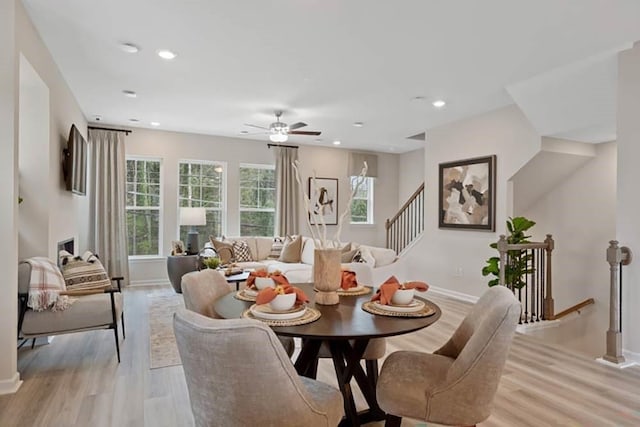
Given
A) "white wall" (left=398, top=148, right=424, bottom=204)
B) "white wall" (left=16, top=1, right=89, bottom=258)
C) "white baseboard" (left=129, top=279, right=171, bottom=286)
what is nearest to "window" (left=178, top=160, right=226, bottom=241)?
"white baseboard" (left=129, top=279, right=171, bottom=286)

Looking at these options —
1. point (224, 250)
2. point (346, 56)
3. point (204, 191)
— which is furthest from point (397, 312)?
point (204, 191)

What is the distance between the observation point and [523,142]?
15.4 feet

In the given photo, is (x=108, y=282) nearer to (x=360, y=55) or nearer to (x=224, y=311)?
(x=224, y=311)

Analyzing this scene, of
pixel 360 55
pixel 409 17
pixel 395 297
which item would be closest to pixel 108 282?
pixel 395 297

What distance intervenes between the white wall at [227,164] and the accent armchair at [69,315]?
3606 mm

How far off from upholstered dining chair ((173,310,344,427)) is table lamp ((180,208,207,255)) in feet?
16.9

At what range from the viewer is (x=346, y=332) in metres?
1.53

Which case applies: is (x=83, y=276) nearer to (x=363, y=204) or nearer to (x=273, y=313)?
(x=273, y=313)

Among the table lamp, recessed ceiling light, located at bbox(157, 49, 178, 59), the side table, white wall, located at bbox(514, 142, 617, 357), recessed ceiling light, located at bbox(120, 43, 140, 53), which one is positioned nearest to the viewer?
recessed ceiling light, located at bbox(120, 43, 140, 53)

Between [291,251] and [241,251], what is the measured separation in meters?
0.82

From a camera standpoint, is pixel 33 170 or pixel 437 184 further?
pixel 437 184

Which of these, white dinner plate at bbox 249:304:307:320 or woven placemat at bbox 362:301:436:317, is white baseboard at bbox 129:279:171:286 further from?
woven placemat at bbox 362:301:436:317

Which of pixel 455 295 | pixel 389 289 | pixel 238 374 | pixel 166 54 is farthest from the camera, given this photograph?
pixel 455 295

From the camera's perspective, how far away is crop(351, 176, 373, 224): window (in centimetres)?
841
